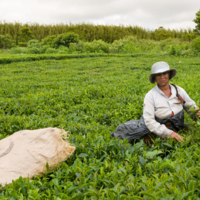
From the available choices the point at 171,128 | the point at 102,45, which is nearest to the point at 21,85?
the point at 171,128

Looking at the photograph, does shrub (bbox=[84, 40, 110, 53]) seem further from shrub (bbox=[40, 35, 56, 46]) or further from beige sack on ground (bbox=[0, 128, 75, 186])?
beige sack on ground (bbox=[0, 128, 75, 186])

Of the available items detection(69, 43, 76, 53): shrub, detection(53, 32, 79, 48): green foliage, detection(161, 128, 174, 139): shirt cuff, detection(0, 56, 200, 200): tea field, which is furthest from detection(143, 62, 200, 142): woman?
detection(53, 32, 79, 48): green foliage

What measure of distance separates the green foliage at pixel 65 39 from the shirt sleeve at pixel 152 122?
1791cm

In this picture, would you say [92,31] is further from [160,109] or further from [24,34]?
[160,109]

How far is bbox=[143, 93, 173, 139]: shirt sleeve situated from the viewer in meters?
2.47

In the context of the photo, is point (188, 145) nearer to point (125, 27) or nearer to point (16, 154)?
point (16, 154)

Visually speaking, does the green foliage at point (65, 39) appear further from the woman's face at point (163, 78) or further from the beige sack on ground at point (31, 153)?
the beige sack on ground at point (31, 153)

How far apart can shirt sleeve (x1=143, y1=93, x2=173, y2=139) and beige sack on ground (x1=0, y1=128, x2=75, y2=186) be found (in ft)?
3.28

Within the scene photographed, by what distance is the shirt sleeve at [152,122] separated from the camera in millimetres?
2468

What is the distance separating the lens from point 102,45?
19062 millimetres

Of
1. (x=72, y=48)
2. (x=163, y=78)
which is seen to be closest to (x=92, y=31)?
(x=72, y=48)

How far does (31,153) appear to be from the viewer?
2.16m

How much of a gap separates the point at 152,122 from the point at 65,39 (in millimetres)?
18264

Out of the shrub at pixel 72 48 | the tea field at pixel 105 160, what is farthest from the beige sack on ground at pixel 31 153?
the shrub at pixel 72 48
